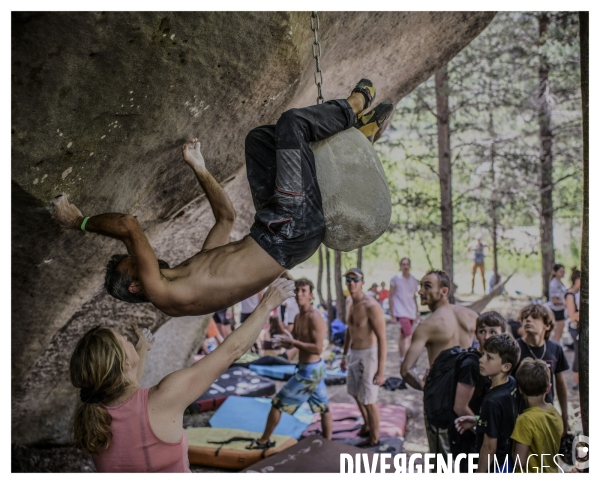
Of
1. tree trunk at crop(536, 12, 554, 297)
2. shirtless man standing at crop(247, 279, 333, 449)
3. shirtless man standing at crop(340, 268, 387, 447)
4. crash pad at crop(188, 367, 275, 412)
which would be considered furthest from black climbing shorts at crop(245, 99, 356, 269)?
tree trunk at crop(536, 12, 554, 297)

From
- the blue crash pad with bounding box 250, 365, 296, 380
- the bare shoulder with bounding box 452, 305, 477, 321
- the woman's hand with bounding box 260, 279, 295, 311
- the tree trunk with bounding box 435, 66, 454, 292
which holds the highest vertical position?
the tree trunk with bounding box 435, 66, 454, 292

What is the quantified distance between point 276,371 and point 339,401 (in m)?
1.35

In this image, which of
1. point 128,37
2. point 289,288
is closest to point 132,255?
point 289,288

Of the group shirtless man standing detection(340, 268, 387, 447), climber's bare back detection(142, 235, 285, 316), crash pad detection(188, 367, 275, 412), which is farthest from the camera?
crash pad detection(188, 367, 275, 412)

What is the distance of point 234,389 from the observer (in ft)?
28.3

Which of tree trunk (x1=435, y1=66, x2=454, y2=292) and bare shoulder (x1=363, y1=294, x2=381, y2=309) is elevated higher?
tree trunk (x1=435, y1=66, x2=454, y2=292)

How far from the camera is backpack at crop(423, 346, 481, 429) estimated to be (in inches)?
198

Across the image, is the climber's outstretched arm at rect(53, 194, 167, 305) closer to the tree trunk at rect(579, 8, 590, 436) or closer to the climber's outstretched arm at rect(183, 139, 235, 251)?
the climber's outstretched arm at rect(183, 139, 235, 251)

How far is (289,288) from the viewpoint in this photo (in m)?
3.20

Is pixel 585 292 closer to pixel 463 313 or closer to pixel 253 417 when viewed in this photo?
pixel 463 313

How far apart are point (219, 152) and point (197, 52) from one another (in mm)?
1046

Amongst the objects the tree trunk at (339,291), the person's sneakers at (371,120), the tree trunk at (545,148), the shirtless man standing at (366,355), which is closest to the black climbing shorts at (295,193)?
the person's sneakers at (371,120)

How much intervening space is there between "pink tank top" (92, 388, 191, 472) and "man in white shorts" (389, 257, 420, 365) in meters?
7.19

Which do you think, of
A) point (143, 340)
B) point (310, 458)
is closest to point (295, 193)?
point (143, 340)
